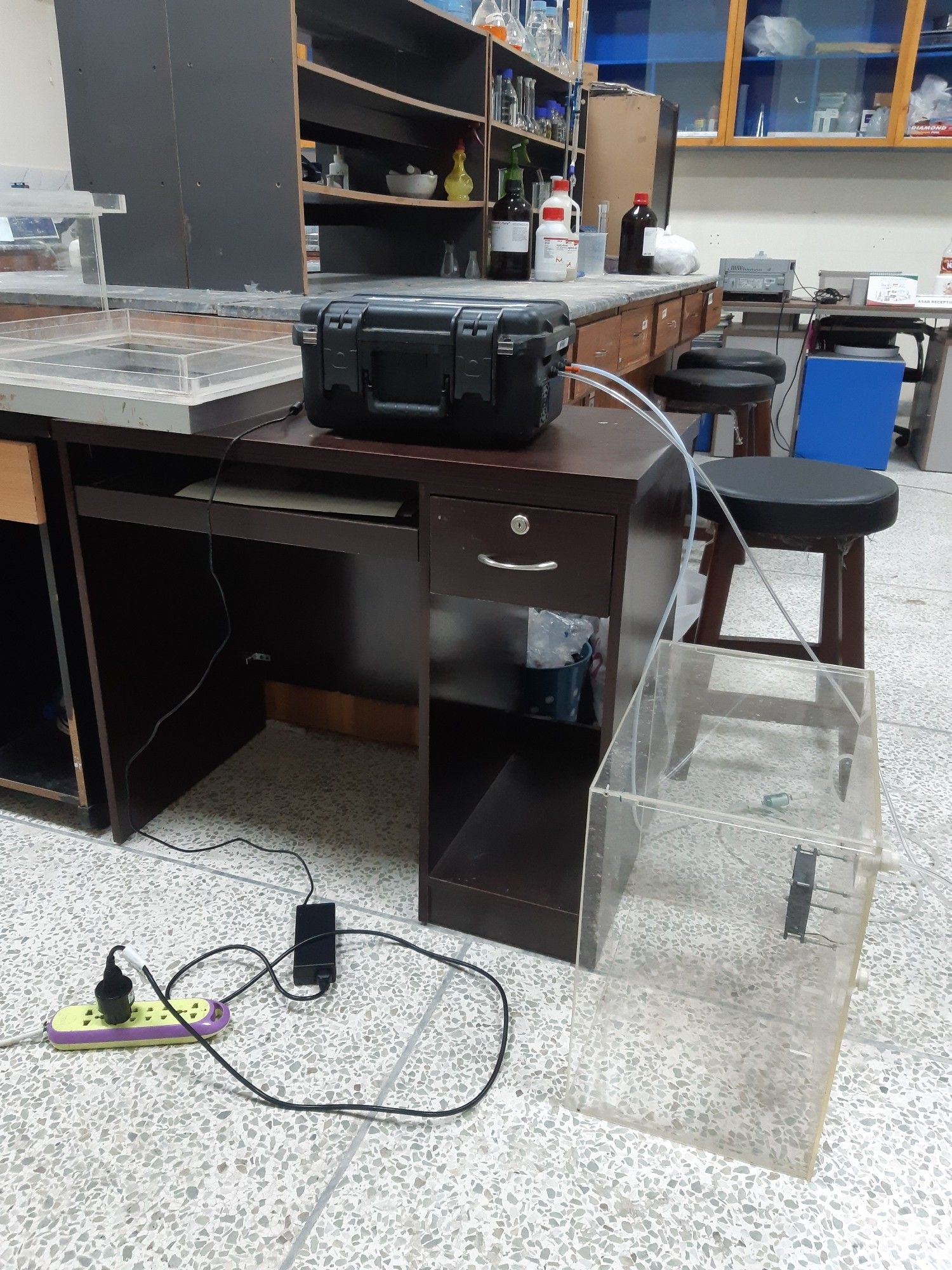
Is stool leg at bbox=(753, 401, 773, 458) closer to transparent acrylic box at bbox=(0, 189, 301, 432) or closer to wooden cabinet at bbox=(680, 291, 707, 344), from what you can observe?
wooden cabinet at bbox=(680, 291, 707, 344)

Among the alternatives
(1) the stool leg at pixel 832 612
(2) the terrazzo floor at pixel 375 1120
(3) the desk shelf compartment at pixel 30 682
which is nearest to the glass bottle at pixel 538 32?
(1) the stool leg at pixel 832 612

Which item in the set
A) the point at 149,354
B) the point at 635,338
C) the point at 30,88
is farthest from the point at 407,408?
the point at 30,88

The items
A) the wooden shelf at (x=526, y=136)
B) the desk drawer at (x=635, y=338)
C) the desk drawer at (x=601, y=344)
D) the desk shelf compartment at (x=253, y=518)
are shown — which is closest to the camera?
the desk shelf compartment at (x=253, y=518)

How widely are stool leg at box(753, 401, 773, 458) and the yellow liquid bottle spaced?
1201 millimetres

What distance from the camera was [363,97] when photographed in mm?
1973

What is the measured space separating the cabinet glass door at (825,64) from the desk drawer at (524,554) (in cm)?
398

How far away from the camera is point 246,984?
1181 mm

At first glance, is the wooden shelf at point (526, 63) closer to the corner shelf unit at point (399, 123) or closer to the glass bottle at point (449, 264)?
the corner shelf unit at point (399, 123)

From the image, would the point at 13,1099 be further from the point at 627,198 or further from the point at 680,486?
the point at 627,198

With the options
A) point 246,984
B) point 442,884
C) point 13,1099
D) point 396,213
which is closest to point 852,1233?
point 442,884

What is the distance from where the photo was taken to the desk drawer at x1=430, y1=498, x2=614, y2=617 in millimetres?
1007

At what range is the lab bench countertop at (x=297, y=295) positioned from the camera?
1.60m

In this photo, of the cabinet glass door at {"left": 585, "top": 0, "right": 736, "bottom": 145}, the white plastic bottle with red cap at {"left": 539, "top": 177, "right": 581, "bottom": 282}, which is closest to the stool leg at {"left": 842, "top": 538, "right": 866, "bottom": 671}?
the white plastic bottle with red cap at {"left": 539, "top": 177, "right": 581, "bottom": 282}

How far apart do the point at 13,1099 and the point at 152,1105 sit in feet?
0.51
